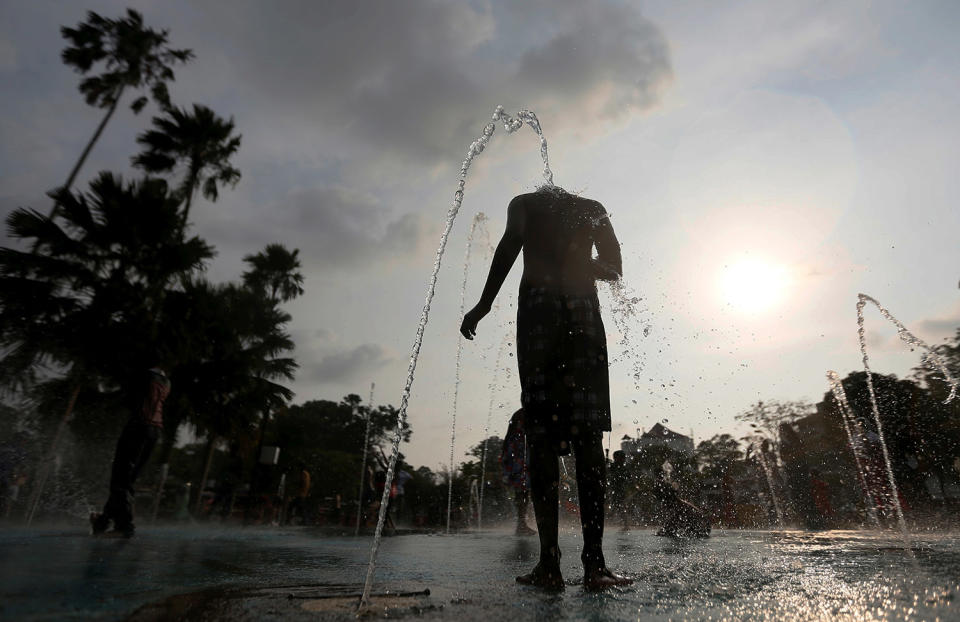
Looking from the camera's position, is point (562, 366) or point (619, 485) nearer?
point (562, 366)

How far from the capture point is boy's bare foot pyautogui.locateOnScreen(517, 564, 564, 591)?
1.89 meters

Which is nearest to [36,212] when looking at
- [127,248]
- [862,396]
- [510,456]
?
[127,248]

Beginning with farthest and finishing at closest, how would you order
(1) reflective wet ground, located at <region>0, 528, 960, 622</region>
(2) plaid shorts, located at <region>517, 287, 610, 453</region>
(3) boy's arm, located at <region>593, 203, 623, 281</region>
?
(3) boy's arm, located at <region>593, 203, 623, 281</region>
(2) plaid shorts, located at <region>517, 287, 610, 453</region>
(1) reflective wet ground, located at <region>0, 528, 960, 622</region>

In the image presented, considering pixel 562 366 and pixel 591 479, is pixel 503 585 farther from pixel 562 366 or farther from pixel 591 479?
pixel 562 366

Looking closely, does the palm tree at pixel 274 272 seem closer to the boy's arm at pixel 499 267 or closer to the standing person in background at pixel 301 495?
the standing person in background at pixel 301 495

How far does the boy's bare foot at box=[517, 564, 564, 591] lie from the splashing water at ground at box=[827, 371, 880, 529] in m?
9.49

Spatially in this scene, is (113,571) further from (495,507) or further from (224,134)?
(224,134)

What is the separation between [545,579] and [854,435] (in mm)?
13777

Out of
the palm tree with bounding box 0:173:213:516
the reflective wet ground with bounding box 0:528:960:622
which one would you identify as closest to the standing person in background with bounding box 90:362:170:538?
the reflective wet ground with bounding box 0:528:960:622

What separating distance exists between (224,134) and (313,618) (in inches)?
812

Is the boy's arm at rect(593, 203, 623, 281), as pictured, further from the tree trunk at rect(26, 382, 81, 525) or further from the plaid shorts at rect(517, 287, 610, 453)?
the tree trunk at rect(26, 382, 81, 525)

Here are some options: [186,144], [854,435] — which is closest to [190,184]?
[186,144]

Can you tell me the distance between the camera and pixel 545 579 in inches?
75.5

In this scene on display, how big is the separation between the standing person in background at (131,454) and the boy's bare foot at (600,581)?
3.98 meters
